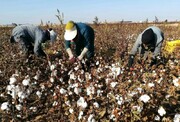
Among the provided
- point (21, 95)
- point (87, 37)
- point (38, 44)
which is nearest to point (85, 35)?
point (87, 37)

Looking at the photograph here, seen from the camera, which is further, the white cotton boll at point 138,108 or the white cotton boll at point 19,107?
the white cotton boll at point 19,107

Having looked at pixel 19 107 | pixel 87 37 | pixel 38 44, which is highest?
pixel 87 37

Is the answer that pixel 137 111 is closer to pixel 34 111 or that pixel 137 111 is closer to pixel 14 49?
pixel 34 111

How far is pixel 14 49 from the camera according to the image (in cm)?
626

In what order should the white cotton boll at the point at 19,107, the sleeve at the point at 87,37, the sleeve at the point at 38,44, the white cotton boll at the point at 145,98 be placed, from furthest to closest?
the sleeve at the point at 38,44 < the sleeve at the point at 87,37 < the white cotton boll at the point at 19,107 < the white cotton boll at the point at 145,98

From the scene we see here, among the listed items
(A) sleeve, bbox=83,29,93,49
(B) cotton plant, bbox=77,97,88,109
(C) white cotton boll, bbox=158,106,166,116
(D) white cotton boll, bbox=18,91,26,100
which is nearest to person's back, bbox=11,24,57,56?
(A) sleeve, bbox=83,29,93,49

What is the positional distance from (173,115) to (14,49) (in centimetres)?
328

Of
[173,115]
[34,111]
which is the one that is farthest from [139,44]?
[34,111]

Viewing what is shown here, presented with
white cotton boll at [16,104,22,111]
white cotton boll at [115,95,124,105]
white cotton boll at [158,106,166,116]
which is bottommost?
white cotton boll at [16,104,22,111]

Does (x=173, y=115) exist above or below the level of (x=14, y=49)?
below

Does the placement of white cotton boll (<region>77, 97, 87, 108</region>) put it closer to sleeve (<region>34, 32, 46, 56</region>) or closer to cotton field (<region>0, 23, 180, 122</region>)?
cotton field (<region>0, 23, 180, 122</region>)

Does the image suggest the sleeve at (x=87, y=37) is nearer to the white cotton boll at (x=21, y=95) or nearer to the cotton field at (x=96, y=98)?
the cotton field at (x=96, y=98)

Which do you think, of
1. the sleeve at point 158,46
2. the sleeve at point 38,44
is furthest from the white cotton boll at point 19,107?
the sleeve at point 158,46

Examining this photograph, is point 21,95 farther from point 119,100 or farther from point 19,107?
point 119,100
